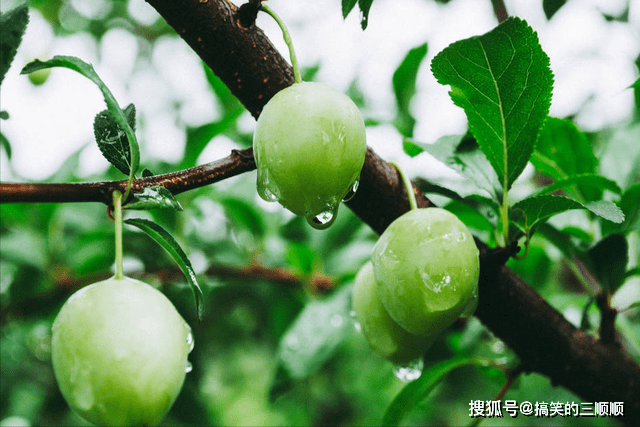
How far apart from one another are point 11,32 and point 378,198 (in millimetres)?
339

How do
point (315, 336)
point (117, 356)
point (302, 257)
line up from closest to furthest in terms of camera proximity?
point (117, 356), point (315, 336), point (302, 257)

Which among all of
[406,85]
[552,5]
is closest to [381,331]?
[552,5]

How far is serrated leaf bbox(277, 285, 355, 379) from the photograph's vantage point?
2.54 feet

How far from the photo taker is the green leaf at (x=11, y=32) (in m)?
0.37

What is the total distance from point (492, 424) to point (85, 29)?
2.53 metres

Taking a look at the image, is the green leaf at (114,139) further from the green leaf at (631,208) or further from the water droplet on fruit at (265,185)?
the green leaf at (631,208)

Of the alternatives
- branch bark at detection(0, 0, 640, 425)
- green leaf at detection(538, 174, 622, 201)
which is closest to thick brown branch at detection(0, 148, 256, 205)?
branch bark at detection(0, 0, 640, 425)

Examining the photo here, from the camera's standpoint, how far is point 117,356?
36 centimetres

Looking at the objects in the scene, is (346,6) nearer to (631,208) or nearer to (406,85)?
(631,208)

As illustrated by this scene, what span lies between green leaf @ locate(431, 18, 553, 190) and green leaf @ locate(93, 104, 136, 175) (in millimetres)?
268

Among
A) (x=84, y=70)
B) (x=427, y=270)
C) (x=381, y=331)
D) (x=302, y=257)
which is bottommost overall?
(x=302, y=257)

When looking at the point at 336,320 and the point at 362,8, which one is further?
the point at 336,320

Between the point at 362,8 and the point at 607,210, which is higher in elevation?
the point at 362,8

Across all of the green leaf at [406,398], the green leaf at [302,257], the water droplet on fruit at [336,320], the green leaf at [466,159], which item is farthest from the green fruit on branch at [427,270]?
the green leaf at [302,257]
